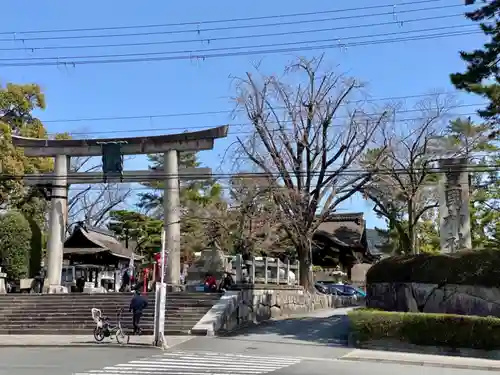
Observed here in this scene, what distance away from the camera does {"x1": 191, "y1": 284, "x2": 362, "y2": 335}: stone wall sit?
23.5 m

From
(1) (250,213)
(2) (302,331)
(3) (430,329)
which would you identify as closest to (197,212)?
(1) (250,213)

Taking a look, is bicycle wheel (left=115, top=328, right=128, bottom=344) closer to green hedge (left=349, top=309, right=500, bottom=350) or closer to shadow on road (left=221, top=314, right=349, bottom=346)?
shadow on road (left=221, top=314, right=349, bottom=346)

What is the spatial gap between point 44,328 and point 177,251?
765cm

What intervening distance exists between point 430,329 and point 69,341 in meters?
12.8

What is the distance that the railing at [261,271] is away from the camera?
28.5 meters

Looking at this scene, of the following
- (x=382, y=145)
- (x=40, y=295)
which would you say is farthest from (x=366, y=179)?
(x=40, y=295)

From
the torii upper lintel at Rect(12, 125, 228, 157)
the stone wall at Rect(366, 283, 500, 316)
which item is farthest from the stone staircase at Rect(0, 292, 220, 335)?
the torii upper lintel at Rect(12, 125, 228, 157)

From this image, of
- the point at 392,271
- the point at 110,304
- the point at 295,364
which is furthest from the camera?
the point at 110,304

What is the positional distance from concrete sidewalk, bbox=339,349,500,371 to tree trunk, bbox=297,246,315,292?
14444 millimetres

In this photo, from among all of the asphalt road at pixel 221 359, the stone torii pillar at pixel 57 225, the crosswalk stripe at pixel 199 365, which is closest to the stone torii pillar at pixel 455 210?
the asphalt road at pixel 221 359

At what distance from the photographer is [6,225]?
33.5m

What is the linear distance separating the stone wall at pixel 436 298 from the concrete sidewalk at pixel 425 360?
11.5 ft

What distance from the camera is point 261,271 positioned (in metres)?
30.4

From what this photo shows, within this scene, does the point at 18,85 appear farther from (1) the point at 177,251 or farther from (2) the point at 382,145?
(2) the point at 382,145
